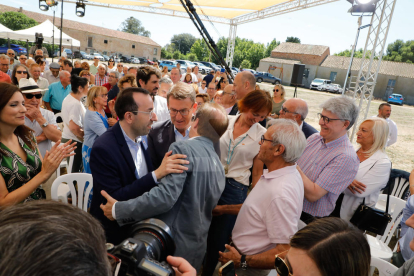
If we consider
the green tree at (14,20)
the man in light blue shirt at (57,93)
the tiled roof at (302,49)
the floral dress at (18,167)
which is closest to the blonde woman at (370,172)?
the floral dress at (18,167)

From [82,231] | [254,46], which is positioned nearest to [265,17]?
[82,231]

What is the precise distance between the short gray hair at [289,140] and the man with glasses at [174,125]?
92 centimetres

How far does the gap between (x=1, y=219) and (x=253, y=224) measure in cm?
130

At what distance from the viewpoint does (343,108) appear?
6.77 feet

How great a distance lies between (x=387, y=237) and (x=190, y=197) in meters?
2.52

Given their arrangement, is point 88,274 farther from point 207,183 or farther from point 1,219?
point 207,183

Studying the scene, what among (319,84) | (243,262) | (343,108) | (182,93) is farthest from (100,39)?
(243,262)

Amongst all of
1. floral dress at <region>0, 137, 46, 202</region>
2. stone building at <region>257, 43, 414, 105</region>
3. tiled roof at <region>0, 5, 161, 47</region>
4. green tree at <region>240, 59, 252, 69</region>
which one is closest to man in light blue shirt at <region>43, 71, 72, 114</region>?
floral dress at <region>0, 137, 46, 202</region>

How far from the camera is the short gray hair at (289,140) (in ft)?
4.99

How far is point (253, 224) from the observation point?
1498mm

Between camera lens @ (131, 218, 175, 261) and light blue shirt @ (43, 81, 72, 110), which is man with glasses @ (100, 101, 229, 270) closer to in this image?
camera lens @ (131, 218, 175, 261)

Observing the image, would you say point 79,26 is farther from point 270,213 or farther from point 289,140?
point 270,213

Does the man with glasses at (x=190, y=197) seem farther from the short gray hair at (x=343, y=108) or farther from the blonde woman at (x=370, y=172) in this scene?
the blonde woman at (x=370, y=172)

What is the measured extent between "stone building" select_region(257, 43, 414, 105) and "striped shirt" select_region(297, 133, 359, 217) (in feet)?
97.6
